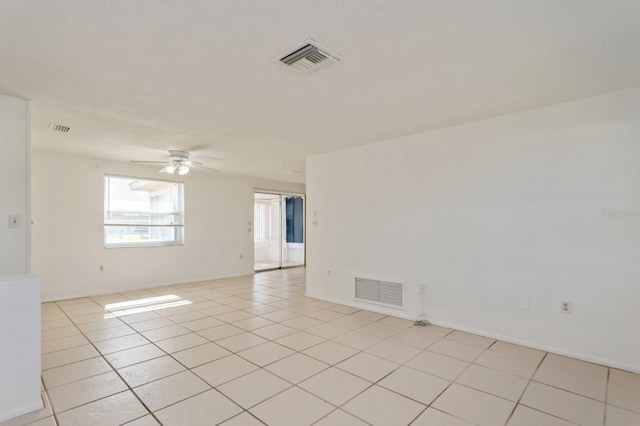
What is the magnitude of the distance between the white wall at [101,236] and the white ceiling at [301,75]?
172 cm

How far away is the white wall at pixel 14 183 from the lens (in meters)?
2.77

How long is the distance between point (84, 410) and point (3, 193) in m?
2.00

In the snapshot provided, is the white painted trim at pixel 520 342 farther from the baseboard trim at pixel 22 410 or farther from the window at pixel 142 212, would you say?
the window at pixel 142 212

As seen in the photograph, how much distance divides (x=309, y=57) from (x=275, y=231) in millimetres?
7336

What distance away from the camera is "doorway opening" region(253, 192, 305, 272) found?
9227 millimetres

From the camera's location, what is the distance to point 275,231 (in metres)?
9.23

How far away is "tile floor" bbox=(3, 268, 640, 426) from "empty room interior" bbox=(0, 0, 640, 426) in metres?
0.02

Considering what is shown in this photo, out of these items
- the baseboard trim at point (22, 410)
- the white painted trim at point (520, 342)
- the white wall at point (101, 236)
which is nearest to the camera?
the baseboard trim at point (22, 410)

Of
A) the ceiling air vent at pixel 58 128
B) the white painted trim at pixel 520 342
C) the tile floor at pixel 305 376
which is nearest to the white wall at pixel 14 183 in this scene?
the ceiling air vent at pixel 58 128

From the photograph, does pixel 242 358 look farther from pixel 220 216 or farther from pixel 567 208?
pixel 220 216

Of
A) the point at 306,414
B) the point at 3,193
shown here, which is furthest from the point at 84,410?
the point at 3,193

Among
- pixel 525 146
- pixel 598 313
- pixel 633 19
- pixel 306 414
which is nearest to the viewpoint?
pixel 633 19

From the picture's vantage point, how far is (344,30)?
185 cm

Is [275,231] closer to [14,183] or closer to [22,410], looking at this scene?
[14,183]
